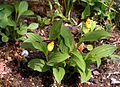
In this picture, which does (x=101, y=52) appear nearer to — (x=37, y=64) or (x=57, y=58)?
(x=57, y=58)

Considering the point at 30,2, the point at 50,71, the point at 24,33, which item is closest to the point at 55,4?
the point at 30,2

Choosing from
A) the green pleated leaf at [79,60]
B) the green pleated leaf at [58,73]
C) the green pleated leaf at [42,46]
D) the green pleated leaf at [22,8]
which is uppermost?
the green pleated leaf at [22,8]

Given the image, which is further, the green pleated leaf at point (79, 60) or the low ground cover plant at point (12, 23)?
the low ground cover plant at point (12, 23)

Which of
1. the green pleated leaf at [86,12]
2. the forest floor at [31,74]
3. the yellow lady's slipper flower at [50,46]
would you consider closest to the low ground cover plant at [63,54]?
the yellow lady's slipper flower at [50,46]

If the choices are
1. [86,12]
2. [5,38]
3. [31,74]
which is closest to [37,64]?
→ [31,74]

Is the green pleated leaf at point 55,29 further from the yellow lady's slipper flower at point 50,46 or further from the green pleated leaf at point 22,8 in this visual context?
the green pleated leaf at point 22,8

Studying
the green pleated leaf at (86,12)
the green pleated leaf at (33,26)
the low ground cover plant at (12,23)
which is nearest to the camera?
the low ground cover plant at (12,23)

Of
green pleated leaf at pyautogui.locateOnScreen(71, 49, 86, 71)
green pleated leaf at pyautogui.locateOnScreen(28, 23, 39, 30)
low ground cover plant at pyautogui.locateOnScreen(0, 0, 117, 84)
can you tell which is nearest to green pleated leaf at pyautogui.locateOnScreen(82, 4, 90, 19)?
low ground cover plant at pyautogui.locateOnScreen(0, 0, 117, 84)
